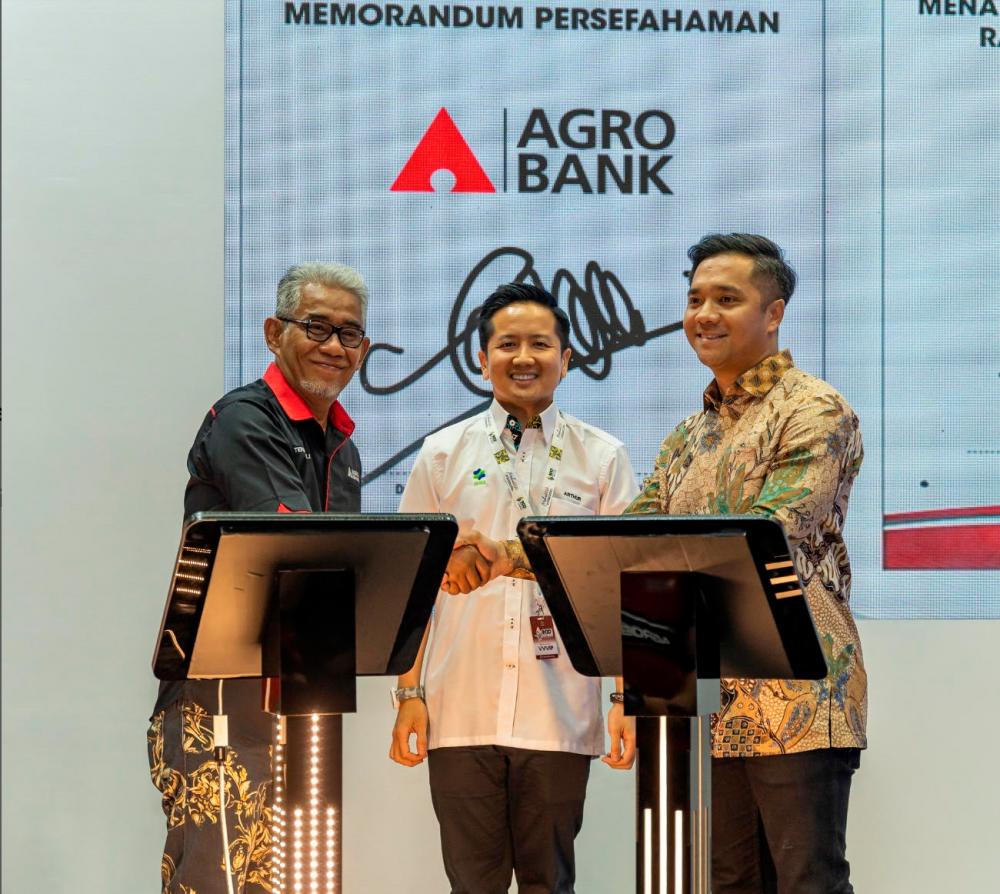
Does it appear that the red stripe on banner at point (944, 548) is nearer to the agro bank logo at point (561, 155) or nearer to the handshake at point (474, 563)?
the agro bank logo at point (561, 155)

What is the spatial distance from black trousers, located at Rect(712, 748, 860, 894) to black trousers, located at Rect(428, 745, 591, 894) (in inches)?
19.3

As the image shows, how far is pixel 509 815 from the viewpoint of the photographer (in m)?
3.03

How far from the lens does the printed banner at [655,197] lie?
3895 mm

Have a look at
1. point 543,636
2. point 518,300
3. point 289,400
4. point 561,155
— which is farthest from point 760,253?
point 561,155

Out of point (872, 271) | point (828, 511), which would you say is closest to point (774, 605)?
point (828, 511)

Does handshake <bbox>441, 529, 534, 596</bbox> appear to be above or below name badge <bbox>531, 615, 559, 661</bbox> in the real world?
above

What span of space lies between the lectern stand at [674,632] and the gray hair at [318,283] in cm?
152

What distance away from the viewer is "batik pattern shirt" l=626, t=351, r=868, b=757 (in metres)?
2.44

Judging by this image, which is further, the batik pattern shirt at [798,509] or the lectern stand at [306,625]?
the batik pattern shirt at [798,509]
